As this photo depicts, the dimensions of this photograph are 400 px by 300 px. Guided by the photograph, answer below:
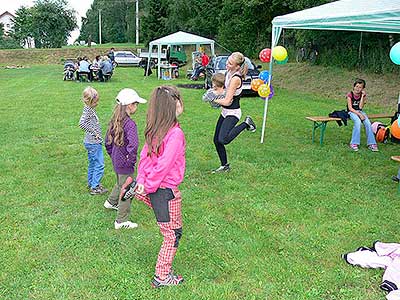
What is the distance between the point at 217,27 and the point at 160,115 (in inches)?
1198

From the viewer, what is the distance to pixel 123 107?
3.74 meters

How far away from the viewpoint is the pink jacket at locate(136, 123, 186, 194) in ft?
9.11

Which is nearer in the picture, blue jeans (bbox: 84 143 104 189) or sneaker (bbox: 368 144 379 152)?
blue jeans (bbox: 84 143 104 189)

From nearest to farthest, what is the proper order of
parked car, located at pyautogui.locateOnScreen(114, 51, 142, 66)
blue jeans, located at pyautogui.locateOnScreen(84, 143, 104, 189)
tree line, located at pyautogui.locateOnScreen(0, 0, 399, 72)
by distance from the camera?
blue jeans, located at pyautogui.locateOnScreen(84, 143, 104, 189)
tree line, located at pyautogui.locateOnScreen(0, 0, 399, 72)
parked car, located at pyautogui.locateOnScreen(114, 51, 142, 66)

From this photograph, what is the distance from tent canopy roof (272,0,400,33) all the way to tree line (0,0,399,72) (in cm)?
906

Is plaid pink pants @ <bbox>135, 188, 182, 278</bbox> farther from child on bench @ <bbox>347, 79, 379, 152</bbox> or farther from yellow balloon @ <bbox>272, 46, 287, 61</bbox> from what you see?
child on bench @ <bbox>347, 79, 379, 152</bbox>

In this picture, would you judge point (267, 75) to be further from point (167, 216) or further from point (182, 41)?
point (182, 41)

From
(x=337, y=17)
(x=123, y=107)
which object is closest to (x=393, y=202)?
(x=337, y=17)

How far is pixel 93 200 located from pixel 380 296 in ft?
10.0

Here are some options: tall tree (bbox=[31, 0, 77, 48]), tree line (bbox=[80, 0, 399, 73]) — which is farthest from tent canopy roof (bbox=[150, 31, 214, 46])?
tall tree (bbox=[31, 0, 77, 48])

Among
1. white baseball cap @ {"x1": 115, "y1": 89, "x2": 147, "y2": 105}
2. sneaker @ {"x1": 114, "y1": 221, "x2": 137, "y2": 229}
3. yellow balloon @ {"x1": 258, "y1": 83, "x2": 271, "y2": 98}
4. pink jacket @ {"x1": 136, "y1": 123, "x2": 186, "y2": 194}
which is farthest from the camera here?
yellow balloon @ {"x1": 258, "y1": 83, "x2": 271, "y2": 98}

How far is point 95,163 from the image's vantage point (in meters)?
4.94

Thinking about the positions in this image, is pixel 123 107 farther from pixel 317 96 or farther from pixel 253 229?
pixel 317 96

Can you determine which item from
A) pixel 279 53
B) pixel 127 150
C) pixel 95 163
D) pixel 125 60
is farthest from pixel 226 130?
pixel 125 60
